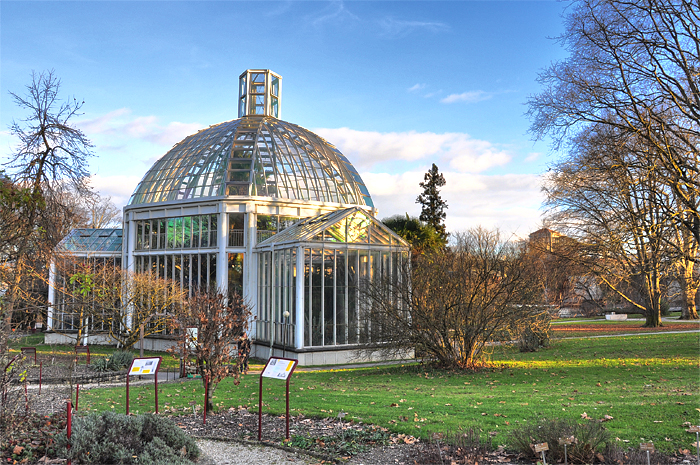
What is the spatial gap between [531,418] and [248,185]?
2091cm

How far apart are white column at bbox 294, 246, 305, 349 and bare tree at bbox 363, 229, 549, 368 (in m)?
5.65

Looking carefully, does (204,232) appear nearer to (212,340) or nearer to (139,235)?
(139,235)

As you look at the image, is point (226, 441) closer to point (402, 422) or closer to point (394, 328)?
point (402, 422)

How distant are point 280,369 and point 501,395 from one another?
5.00m

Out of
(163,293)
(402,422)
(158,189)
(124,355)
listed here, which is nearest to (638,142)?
(402,422)

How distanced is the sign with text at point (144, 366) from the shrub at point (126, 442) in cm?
186

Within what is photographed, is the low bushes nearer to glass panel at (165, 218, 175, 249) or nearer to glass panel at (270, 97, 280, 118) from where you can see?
glass panel at (165, 218, 175, 249)

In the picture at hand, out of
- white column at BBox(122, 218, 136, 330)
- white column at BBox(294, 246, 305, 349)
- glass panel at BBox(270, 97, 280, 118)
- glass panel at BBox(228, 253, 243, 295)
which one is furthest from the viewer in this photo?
glass panel at BBox(270, 97, 280, 118)

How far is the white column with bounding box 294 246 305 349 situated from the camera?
20994 mm

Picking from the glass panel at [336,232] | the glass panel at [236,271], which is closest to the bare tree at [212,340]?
the glass panel at [336,232]

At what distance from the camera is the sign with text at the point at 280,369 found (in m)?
8.74

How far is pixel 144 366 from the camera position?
1020 centimetres

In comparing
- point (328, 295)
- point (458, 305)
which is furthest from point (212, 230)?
point (458, 305)

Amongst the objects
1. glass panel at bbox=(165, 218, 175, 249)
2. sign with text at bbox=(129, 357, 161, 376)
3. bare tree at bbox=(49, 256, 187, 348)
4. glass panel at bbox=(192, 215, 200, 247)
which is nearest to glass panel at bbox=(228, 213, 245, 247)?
glass panel at bbox=(192, 215, 200, 247)
